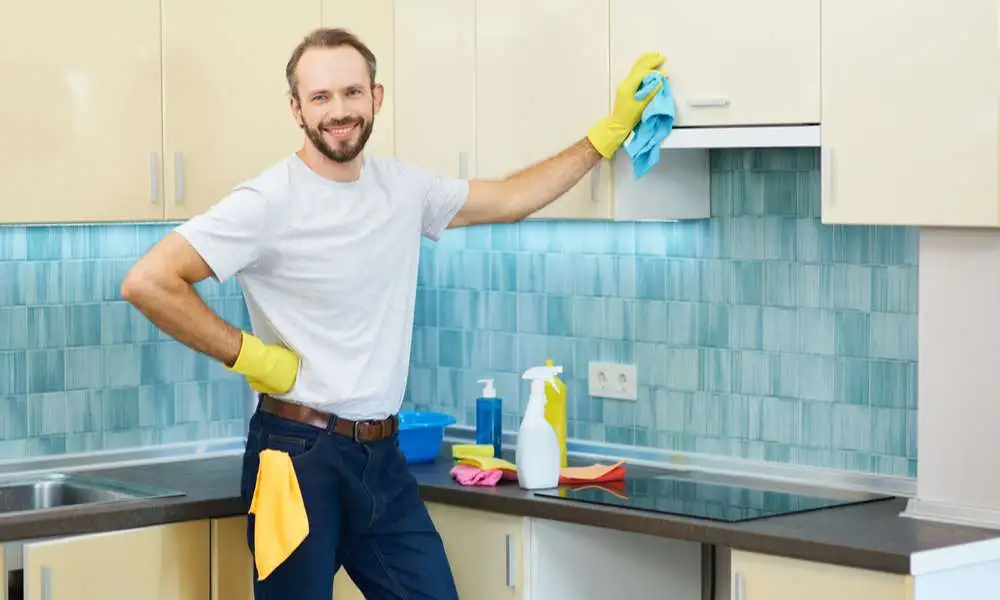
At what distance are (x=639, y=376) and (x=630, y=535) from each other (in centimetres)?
49

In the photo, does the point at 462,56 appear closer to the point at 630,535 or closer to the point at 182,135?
the point at 182,135

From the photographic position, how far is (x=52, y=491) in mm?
4102

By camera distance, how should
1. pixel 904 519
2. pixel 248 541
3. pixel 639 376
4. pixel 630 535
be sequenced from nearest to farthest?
pixel 904 519 → pixel 248 541 → pixel 630 535 → pixel 639 376

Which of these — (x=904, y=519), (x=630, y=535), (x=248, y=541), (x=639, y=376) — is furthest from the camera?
(x=639, y=376)

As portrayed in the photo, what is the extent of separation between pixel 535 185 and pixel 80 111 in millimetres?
1027

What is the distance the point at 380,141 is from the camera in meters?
4.28

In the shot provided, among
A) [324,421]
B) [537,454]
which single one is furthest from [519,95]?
[324,421]

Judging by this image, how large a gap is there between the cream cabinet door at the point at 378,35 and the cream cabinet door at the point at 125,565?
1098 millimetres

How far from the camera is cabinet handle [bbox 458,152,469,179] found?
4098mm

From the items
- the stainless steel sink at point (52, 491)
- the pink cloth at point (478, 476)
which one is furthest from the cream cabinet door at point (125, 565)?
the pink cloth at point (478, 476)

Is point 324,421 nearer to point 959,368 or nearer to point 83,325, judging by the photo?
point 83,325

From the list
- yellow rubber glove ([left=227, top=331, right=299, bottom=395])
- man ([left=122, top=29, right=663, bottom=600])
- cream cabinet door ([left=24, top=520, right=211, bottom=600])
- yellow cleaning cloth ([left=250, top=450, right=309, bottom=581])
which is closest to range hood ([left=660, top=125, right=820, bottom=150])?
man ([left=122, top=29, right=663, bottom=600])

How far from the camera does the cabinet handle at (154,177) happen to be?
3.93 meters

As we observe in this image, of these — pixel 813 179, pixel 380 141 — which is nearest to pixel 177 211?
pixel 380 141
